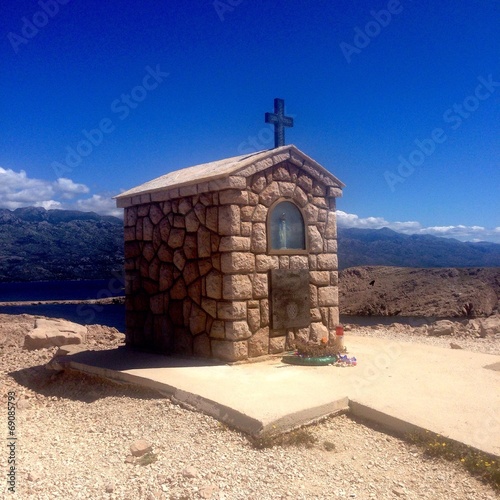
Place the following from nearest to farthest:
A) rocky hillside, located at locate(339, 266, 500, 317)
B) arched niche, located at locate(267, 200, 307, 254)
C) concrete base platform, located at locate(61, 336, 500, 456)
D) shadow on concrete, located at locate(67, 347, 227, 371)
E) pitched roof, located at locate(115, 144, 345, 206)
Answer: concrete base platform, located at locate(61, 336, 500, 456)
shadow on concrete, located at locate(67, 347, 227, 371)
pitched roof, located at locate(115, 144, 345, 206)
arched niche, located at locate(267, 200, 307, 254)
rocky hillside, located at locate(339, 266, 500, 317)

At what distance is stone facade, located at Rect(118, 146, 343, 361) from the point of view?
6.95m

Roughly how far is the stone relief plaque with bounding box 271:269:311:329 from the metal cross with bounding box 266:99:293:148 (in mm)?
2204

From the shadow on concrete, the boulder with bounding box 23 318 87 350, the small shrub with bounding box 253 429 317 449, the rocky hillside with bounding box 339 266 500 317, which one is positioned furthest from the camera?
the rocky hillside with bounding box 339 266 500 317

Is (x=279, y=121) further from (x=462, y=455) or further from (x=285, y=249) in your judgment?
(x=462, y=455)

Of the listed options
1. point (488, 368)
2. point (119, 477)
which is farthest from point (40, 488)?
point (488, 368)

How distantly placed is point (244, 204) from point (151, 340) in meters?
3.00

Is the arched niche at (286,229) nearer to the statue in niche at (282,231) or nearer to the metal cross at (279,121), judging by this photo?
the statue in niche at (282,231)

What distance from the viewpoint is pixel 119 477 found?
424 centimetres

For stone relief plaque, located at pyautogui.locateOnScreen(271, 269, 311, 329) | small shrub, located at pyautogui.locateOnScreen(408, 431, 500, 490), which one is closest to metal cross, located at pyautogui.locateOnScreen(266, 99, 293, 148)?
stone relief plaque, located at pyautogui.locateOnScreen(271, 269, 311, 329)

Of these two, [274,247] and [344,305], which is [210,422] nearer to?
[274,247]

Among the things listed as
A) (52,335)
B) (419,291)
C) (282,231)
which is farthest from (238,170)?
(419,291)

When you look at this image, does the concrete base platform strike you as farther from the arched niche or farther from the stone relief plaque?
the arched niche

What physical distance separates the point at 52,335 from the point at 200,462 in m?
7.06

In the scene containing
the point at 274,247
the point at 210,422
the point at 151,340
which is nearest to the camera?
the point at 210,422
